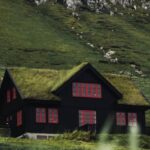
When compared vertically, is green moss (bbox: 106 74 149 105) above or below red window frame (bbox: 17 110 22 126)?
above

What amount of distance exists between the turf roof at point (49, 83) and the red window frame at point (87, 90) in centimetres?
138

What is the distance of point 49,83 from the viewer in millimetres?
63344

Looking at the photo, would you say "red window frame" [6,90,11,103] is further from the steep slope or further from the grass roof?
the steep slope

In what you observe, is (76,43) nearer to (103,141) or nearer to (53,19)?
(53,19)

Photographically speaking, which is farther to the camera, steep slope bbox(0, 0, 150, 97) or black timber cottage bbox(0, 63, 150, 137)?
steep slope bbox(0, 0, 150, 97)

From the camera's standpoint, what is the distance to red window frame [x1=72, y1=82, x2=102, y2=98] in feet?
207

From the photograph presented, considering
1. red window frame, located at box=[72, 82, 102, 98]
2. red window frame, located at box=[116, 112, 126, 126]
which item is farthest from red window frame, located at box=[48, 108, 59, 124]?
red window frame, located at box=[116, 112, 126, 126]

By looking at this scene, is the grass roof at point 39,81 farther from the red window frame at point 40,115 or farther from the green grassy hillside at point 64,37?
the green grassy hillside at point 64,37

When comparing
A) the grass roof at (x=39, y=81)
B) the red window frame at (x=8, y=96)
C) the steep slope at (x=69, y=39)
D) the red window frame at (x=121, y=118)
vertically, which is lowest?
the red window frame at (x=121, y=118)

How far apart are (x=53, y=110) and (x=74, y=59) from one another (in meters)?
85.7

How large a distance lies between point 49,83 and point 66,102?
2.61m

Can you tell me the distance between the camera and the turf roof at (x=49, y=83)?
201 feet

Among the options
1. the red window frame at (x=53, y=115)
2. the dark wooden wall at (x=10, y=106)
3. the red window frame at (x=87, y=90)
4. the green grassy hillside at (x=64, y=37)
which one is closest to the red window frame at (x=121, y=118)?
the red window frame at (x=87, y=90)

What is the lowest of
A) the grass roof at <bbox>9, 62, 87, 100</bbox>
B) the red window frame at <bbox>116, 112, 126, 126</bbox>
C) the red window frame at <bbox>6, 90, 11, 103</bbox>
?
the red window frame at <bbox>116, 112, 126, 126</bbox>
